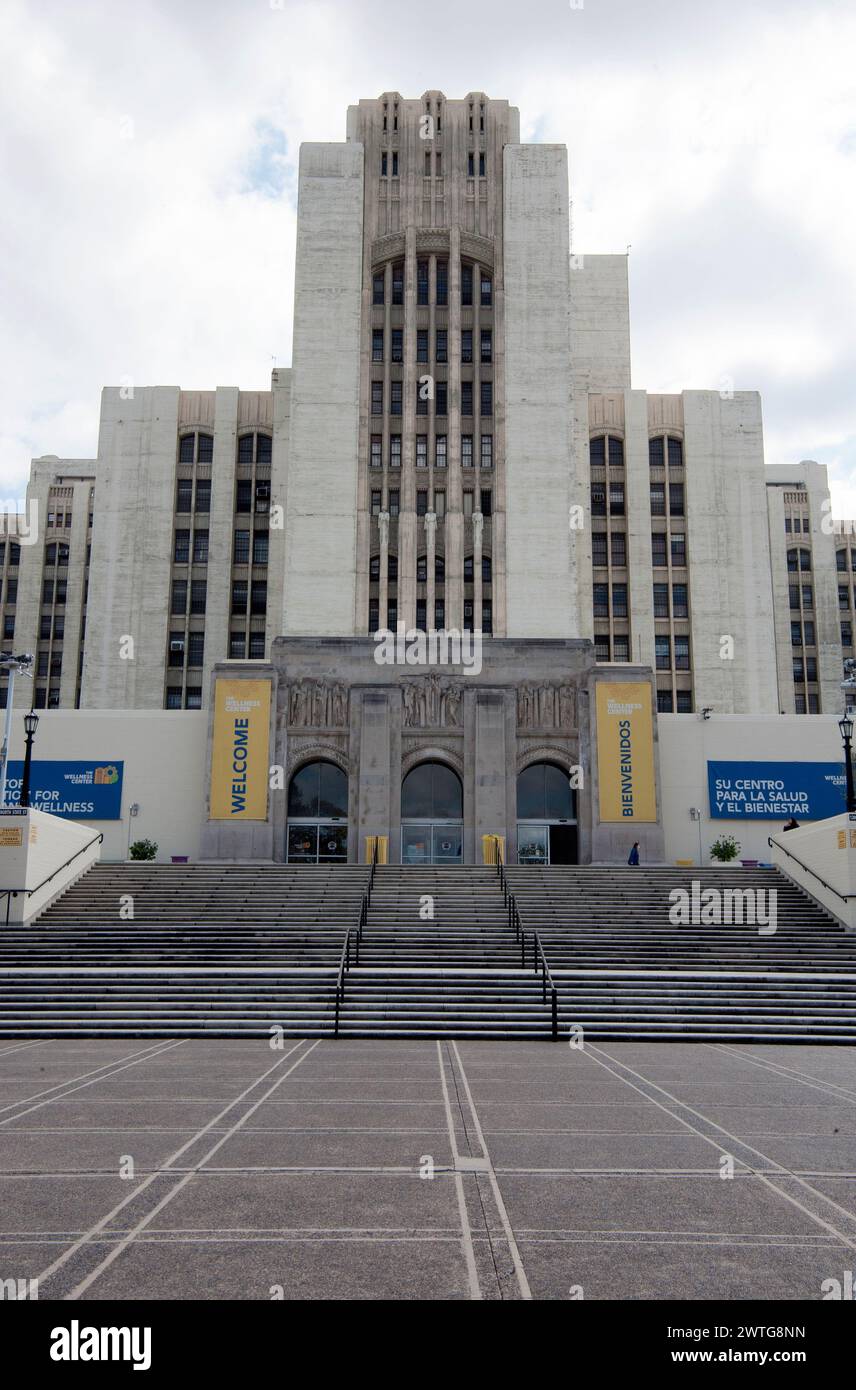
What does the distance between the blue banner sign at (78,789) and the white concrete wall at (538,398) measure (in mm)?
19187

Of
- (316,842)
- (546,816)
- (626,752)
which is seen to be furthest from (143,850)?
(626,752)

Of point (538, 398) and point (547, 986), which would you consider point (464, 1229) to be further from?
point (538, 398)

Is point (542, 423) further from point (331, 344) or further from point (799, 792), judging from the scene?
point (799, 792)

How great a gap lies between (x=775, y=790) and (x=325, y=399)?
1079 inches

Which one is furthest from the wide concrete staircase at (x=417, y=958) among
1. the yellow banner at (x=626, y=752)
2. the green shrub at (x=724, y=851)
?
the yellow banner at (x=626, y=752)

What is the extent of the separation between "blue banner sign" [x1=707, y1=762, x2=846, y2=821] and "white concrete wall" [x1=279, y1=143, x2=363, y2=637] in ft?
59.5

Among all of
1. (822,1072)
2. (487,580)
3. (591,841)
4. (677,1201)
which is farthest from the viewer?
(487,580)

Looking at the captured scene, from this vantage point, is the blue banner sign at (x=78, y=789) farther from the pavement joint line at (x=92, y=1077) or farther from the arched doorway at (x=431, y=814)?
the pavement joint line at (x=92, y=1077)

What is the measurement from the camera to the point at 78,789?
3794 cm

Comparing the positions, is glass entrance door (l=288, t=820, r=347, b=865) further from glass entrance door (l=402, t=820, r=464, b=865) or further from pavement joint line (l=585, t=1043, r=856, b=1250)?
pavement joint line (l=585, t=1043, r=856, b=1250)

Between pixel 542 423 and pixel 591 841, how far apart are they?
866 inches

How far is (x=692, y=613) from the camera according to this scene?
57969mm

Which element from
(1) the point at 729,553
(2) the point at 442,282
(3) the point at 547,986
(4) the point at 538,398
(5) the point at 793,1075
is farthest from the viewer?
(1) the point at 729,553

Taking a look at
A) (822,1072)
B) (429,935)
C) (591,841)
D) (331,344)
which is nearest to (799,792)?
(591,841)
